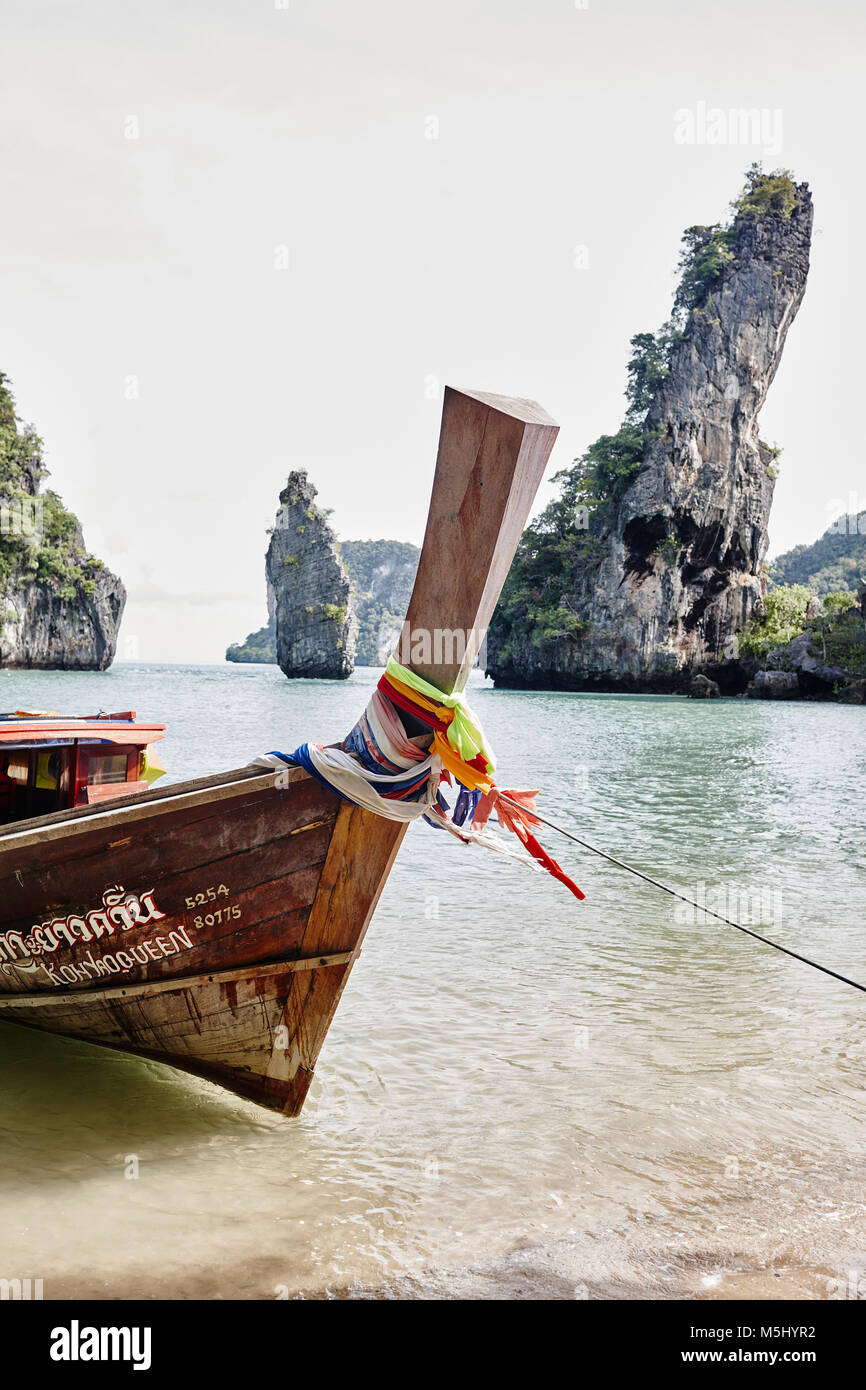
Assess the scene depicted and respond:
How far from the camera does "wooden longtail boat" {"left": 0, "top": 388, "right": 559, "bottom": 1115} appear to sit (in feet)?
12.7

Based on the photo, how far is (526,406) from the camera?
10.1 feet

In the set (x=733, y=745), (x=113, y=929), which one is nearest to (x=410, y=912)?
(x=113, y=929)

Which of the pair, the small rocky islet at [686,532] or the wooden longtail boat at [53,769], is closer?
the wooden longtail boat at [53,769]

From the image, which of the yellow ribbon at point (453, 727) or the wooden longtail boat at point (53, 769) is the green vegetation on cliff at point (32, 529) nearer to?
the wooden longtail boat at point (53, 769)

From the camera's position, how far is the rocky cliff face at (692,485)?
5644 centimetres

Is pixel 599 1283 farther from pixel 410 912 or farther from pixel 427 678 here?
pixel 410 912

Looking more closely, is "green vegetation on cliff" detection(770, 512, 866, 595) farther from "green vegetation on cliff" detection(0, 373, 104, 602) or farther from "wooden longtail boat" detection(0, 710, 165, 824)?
"wooden longtail boat" detection(0, 710, 165, 824)

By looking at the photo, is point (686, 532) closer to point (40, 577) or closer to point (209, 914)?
point (40, 577)

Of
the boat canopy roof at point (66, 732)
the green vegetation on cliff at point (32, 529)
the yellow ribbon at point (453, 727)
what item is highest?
the green vegetation on cliff at point (32, 529)

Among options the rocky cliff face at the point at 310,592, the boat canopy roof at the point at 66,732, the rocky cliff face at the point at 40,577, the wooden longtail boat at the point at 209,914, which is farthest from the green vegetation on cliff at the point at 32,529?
the wooden longtail boat at the point at 209,914

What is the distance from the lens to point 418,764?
3.65 meters

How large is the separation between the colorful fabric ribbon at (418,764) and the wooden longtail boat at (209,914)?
11cm

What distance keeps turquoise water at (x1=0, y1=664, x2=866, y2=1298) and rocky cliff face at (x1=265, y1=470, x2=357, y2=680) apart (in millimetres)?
74340
